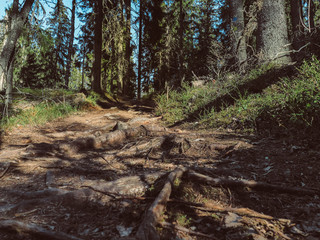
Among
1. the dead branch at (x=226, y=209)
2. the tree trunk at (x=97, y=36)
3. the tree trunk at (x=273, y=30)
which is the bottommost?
the dead branch at (x=226, y=209)

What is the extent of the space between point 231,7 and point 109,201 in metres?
9.75

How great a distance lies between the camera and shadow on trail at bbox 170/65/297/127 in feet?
18.4

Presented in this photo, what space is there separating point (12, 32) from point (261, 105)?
6314mm

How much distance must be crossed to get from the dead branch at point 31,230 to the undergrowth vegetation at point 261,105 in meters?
3.48

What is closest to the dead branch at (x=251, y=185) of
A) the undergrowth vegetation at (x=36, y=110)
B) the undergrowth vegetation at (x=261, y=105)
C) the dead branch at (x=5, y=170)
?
the undergrowth vegetation at (x=261, y=105)

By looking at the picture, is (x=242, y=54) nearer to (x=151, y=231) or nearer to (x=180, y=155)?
(x=180, y=155)

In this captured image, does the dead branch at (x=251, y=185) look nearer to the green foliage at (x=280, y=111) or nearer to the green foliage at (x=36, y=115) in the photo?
→ the green foliage at (x=280, y=111)

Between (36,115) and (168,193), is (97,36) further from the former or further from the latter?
(168,193)

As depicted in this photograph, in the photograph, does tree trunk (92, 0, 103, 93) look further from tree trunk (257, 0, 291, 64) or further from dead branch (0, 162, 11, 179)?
dead branch (0, 162, 11, 179)

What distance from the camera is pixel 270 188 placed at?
6.93 feet

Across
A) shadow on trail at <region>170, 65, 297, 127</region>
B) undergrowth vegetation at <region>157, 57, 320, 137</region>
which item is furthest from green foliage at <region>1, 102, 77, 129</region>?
shadow on trail at <region>170, 65, 297, 127</region>

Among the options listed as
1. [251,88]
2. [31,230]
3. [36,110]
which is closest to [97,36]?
[36,110]

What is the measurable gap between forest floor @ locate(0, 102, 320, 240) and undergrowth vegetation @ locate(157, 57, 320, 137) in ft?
1.64

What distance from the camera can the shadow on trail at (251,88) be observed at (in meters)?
5.62
